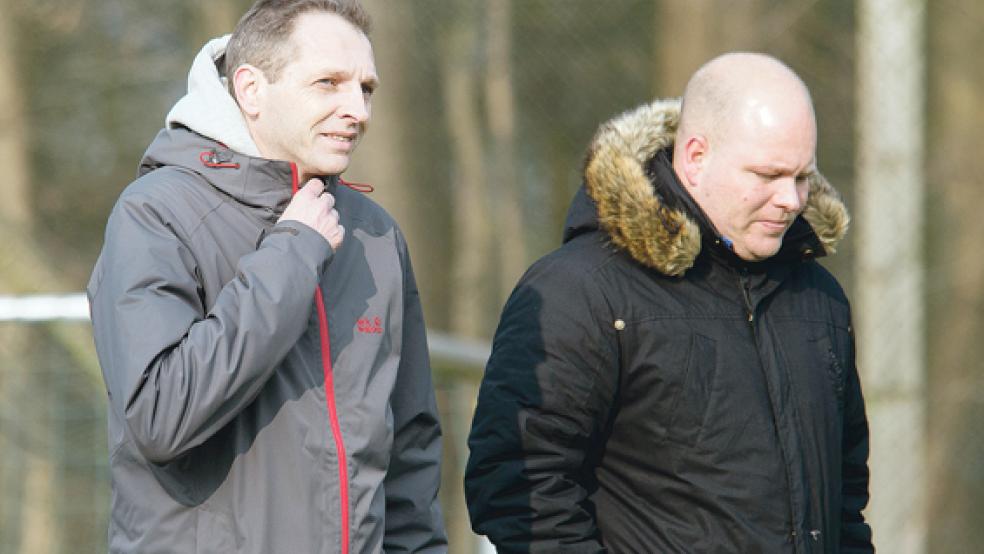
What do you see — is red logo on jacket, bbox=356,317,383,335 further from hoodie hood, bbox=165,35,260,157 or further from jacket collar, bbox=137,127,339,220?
hoodie hood, bbox=165,35,260,157

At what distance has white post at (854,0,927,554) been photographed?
→ 6414 millimetres

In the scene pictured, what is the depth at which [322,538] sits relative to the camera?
2289mm

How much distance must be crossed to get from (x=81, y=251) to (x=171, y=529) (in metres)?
6.45

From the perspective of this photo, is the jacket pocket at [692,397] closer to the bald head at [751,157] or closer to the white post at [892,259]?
the bald head at [751,157]

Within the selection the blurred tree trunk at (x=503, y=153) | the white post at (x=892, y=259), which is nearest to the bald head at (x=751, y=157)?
the white post at (x=892, y=259)

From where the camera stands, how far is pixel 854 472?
3234mm

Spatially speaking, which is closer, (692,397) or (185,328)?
(185,328)

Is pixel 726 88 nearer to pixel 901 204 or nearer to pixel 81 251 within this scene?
pixel 901 204

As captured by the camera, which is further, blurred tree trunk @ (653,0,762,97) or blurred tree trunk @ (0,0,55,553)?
blurred tree trunk @ (653,0,762,97)

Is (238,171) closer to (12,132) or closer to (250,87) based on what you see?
(250,87)

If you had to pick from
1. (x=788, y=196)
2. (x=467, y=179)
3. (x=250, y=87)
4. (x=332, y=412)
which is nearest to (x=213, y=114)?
(x=250, y=87)

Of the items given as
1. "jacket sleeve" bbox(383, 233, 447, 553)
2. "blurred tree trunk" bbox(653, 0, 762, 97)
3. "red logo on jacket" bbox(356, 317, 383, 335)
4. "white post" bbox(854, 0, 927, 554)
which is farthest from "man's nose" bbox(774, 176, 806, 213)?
"blurred tree trunk" bbox(653, 0, 762, 97)

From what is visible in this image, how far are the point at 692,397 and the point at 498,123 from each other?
6277 mm

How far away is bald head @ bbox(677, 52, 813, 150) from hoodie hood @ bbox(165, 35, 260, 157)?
3.45 feet
